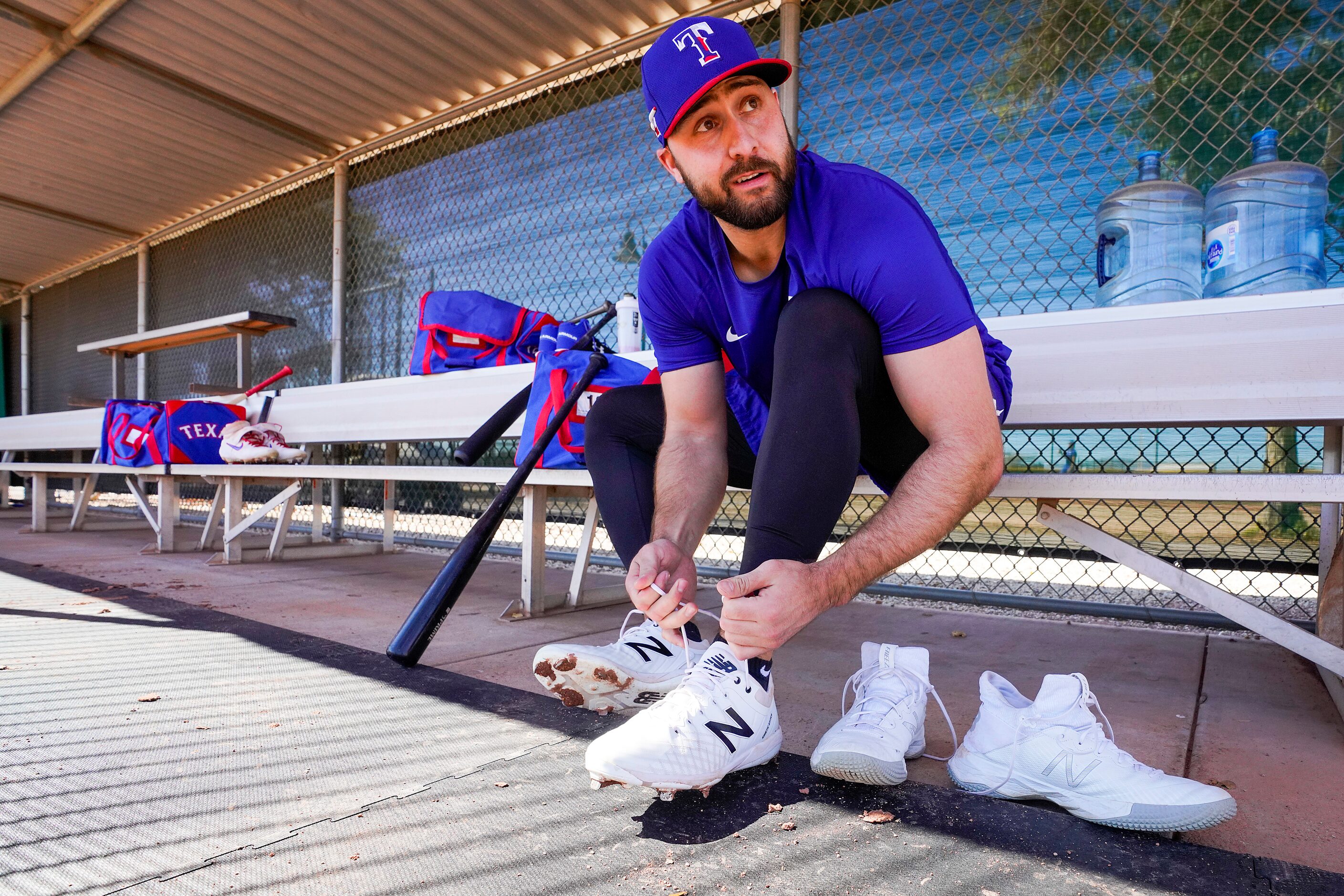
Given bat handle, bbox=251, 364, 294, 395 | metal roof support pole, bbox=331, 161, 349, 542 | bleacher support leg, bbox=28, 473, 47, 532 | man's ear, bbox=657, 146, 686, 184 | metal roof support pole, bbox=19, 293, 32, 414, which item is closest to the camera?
man's ear, bbox=657, 146, 686, 184

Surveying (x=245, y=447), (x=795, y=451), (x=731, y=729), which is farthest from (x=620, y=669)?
(x=245, y=447)

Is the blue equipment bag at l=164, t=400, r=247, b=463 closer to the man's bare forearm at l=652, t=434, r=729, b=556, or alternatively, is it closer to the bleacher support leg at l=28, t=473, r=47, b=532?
the bleacher support leg at l=28, t=473, r=47, b=532

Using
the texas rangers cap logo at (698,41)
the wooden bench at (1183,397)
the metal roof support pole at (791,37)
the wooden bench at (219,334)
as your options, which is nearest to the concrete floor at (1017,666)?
the wooden bench at (1183,397)

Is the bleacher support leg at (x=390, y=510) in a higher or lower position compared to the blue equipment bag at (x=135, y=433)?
lower

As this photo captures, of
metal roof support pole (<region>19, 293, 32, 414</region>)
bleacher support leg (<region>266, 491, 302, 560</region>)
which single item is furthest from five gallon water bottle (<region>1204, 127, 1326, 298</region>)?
metal roof support pole (<region>19, 293, 32, 414</region>)

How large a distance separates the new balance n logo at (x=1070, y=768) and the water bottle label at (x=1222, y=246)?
4.24 ft

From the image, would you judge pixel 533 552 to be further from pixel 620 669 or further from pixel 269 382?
pixel 269 382

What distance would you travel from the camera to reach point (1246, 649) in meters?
1.94

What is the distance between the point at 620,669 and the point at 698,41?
1.02m

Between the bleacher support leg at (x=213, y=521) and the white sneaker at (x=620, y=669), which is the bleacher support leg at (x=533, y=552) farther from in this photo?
the bleacher support leg at (x=213, y=521)

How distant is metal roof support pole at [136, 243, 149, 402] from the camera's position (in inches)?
246

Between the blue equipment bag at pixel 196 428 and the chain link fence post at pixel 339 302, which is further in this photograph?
the chain link fence post at pixel 339 302

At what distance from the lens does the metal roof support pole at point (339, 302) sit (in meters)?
4.36

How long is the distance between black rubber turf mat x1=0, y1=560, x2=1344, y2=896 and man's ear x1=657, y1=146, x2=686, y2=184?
37.2 inches
